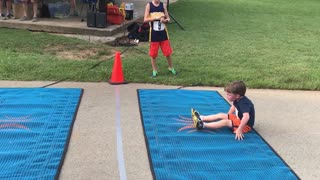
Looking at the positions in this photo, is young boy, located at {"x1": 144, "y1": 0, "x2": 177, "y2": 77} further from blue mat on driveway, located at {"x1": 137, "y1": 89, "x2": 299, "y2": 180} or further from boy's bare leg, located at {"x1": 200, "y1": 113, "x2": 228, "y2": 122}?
boy's bare leg, located at {"x1": 200, "y1": 113, "x2": 228, "y2": 122}

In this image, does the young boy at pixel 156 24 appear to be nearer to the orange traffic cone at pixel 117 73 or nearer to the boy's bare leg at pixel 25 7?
the orange traffic cone at pixel 117 73

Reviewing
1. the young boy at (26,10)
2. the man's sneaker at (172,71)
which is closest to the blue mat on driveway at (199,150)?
the man's sneaker at (172,71)

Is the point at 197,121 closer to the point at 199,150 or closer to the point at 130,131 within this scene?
the point at 199,150

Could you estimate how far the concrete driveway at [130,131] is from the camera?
14.1 ft

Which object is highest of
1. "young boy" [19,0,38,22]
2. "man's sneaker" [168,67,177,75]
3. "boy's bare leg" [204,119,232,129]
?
"young boy" [19,0,38,22]

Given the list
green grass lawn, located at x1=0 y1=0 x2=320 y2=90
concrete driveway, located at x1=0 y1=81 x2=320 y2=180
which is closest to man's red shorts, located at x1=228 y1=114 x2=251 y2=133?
concrete driveway, located at x1=0 y1=81 x2=320 y2=180

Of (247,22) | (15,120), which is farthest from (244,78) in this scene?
(247,22)

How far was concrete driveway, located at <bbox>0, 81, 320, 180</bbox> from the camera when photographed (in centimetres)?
431

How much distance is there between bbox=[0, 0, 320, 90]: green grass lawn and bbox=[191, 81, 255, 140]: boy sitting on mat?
2196 millimetres

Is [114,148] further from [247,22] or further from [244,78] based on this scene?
[247,22]

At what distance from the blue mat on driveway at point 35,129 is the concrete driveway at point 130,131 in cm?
12

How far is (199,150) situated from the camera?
468cm

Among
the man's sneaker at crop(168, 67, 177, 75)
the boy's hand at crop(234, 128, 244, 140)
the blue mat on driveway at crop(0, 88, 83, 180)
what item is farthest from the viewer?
the man's sneaker at crop(168, 67, 177, 75)

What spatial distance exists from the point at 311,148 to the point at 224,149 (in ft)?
3.51
